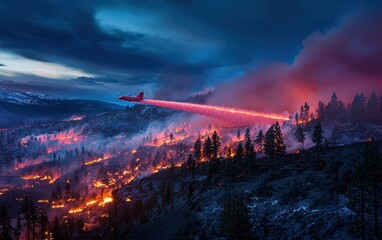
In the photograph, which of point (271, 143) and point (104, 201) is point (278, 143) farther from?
point (104, 201)

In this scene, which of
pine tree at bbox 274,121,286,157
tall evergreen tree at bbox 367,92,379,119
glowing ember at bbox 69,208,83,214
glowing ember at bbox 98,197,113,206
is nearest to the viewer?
pine tree at bbox 274,121,286,157

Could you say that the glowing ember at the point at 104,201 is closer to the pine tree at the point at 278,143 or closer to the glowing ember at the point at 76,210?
the glowing ember at the point at 76,210

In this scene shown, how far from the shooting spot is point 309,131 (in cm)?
17925

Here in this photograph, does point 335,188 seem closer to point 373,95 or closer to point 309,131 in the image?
point 309,131

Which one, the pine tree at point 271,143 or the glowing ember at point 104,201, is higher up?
the pine tree at point 271,143

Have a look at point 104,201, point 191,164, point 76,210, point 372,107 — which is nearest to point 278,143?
point 191,164

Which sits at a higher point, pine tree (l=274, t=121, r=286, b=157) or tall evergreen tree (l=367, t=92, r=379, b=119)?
tall evergreen tree (l=367, t=92, r=379, b=119)

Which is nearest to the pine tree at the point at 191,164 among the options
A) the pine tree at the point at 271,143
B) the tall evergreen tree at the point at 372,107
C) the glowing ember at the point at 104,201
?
the pine tree at the point at 271,143

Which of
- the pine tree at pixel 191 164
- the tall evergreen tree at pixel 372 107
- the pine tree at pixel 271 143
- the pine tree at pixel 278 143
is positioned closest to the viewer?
the pine tree at pixel 191 164

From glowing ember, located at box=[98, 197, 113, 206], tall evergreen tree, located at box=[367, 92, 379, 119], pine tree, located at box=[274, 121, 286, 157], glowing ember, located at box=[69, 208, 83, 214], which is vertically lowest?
glowing ember, located at box=[69, 208, 83, 214]

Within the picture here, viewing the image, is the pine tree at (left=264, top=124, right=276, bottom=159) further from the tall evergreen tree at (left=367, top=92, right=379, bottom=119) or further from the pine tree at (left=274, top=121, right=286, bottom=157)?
the tall evergreen tree at (left=367, top=92, right=379, bottom=119)

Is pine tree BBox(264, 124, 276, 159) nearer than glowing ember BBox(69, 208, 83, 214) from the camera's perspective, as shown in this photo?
Yes

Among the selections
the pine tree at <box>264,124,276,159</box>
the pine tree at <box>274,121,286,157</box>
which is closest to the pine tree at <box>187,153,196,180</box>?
the pine tree at <box>264,124,276,159</box>

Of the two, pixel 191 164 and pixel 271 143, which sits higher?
pixel 271 143
